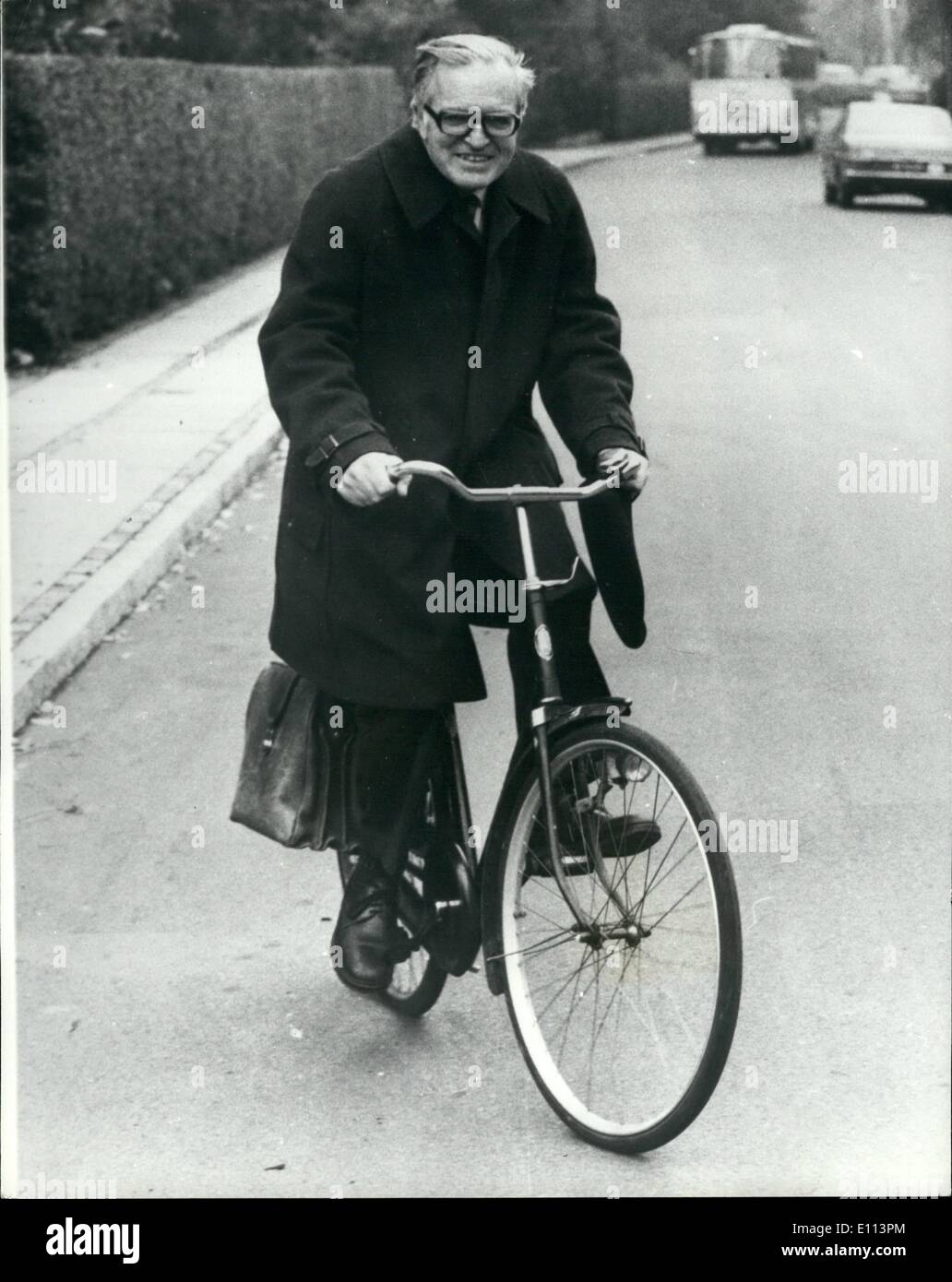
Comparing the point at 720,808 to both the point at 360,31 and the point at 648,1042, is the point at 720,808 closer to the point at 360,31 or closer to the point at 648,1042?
the point at 648,1042

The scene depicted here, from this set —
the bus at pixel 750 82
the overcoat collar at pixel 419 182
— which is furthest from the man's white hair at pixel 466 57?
the bus at pixel 750 82

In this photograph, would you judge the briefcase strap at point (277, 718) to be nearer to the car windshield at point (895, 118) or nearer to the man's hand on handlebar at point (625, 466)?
the man's hand on handlebar at point (625, 466)

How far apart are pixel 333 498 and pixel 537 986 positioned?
1.03 metres

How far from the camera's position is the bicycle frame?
12.1 feet

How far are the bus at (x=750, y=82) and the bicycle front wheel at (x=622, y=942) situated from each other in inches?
79.9

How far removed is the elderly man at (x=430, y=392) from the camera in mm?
3891

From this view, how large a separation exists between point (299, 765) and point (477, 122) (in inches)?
52.5

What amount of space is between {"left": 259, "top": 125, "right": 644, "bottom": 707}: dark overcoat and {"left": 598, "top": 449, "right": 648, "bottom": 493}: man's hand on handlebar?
4 centimetres

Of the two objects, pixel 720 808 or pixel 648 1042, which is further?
pixel 720 808

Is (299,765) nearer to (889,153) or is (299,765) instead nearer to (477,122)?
(477,122)

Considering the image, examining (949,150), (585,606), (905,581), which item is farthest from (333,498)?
(949,150)

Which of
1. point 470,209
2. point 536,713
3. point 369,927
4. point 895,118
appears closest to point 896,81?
point 895,118

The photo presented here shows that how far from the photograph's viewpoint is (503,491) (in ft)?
12.2
